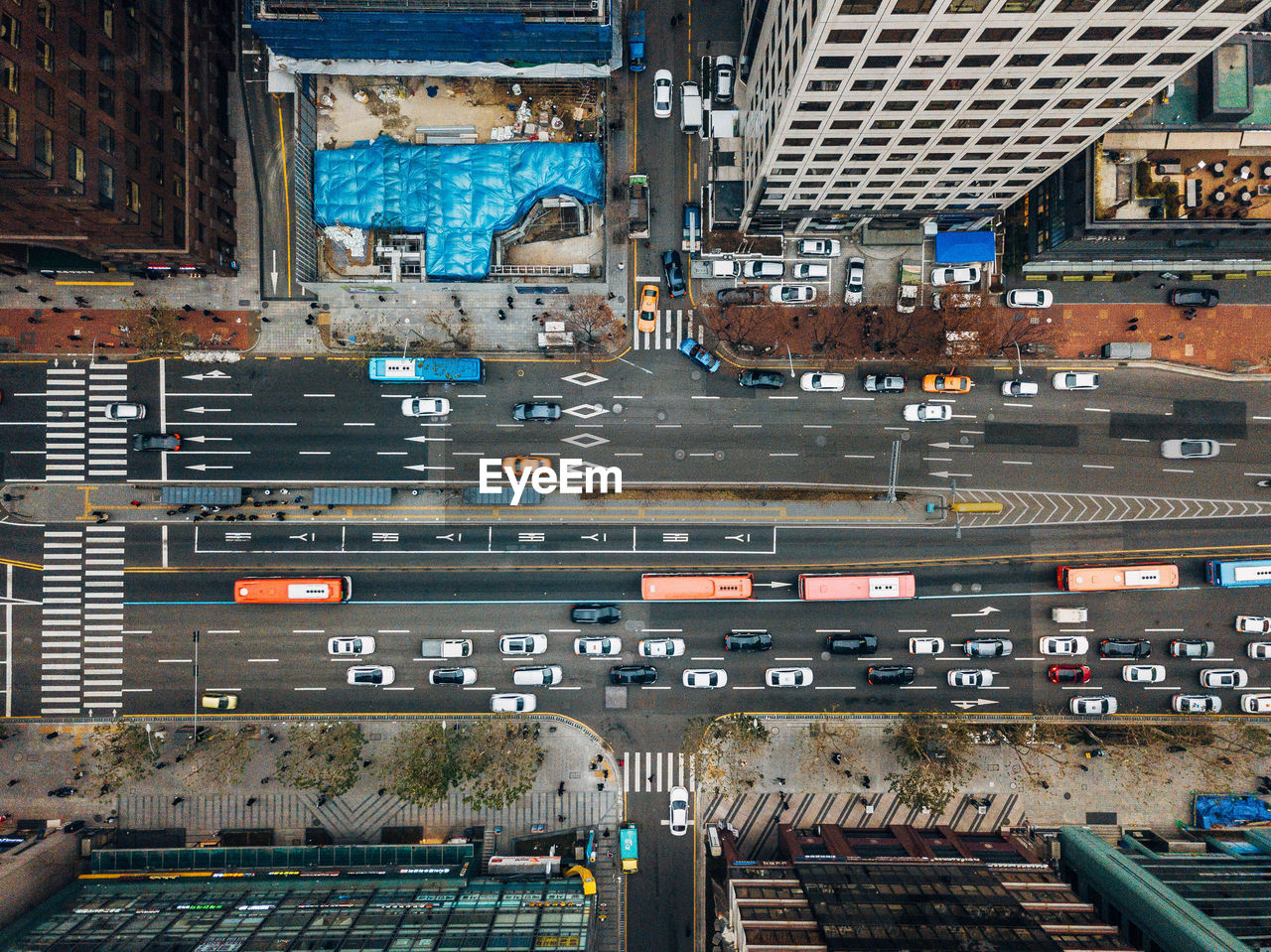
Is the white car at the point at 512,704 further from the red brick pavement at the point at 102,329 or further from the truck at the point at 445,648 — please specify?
the red brick pavement at the point at 102,329

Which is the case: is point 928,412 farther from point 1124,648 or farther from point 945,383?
point 1124,648

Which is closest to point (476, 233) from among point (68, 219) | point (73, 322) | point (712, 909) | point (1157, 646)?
point (68, 219)

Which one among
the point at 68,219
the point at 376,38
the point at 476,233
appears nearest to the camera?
the point at 68,219

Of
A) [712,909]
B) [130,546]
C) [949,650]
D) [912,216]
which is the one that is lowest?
[712,909]

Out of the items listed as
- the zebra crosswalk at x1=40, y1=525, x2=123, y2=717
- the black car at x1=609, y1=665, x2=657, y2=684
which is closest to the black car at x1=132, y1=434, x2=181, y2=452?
the zebra crosswalk at x1=40, y1=525, x2=123, y2=717

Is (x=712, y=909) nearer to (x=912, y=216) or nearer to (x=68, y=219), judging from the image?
(x=912, y=216)

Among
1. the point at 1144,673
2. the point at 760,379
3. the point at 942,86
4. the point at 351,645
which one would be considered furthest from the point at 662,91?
the point at 1144,673

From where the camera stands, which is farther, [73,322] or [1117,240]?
[73,322]
